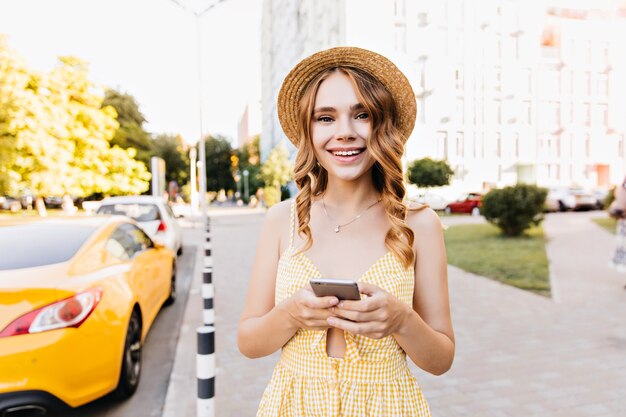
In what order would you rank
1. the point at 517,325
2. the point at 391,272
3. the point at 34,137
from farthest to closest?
the point at 34,137, the point at 517,325, the point at 391,272

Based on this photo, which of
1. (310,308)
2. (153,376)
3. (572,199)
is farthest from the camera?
(572,199)

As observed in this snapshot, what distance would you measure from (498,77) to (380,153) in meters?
40.8

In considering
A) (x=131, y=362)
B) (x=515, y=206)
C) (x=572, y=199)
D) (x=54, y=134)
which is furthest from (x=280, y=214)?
(x=572, y=199)

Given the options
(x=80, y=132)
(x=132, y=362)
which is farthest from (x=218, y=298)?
(x=80, y=132)

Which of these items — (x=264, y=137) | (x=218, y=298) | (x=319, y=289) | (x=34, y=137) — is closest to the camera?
(x=319, y=289)

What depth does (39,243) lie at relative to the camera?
12.7 ft

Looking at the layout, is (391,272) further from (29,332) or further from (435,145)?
(435,145)

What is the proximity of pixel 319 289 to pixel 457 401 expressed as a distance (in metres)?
3.11

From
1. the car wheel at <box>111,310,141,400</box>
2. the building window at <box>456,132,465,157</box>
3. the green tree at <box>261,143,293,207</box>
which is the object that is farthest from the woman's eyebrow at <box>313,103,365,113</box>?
the building window at <box>456,132,465,157</box>

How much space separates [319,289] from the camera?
1192mm

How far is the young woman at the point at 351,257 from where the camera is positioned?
1.47 m

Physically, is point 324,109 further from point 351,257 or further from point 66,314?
point 66,314

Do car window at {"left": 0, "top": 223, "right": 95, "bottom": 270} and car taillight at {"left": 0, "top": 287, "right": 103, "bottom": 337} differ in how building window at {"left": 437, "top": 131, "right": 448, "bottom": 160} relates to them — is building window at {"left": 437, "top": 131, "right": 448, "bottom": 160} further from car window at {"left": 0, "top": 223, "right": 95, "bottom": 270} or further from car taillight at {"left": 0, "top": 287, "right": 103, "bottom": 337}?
car taillight at {"left": 0, "top": 287, "right": 103, "bottom": 337}

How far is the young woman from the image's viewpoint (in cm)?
147
